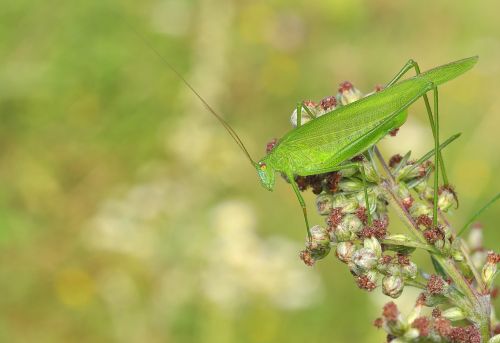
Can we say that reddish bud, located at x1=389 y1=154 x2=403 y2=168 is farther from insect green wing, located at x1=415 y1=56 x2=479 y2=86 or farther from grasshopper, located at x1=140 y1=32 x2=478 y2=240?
insect green wing, located at x1=415 y1=56 x2=479 y2=86

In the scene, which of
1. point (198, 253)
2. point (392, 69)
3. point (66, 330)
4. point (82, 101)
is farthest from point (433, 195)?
point (392, 69)

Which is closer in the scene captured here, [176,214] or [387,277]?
[387,277]

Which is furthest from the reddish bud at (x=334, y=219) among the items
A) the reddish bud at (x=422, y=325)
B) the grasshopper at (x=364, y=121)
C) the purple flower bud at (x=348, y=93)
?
the purple flower bud at (x=348, y=93)

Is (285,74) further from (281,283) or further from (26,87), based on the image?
(281,283)

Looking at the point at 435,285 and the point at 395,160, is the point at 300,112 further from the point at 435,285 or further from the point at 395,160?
the point at 435,285

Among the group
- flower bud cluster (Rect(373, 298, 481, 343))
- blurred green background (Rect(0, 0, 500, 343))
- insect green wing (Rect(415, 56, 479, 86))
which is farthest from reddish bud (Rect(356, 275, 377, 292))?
blurred green background (Rect(0, 0, 500, 343))

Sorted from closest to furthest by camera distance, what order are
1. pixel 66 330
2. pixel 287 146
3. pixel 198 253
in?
pixel 287 146 < pixel 198 253 < pixel 66 330

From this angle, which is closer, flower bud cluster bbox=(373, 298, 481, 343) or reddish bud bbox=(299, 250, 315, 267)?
flower bud cluster bbox=(373, 298, 481, 343)

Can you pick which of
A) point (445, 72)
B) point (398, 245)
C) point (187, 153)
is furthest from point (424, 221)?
point (187, 153)

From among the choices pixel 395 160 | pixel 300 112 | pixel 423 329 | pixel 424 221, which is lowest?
pixel 423 329
